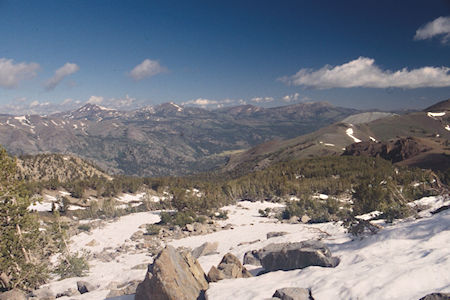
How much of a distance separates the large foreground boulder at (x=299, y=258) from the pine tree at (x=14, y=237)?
16291 mm

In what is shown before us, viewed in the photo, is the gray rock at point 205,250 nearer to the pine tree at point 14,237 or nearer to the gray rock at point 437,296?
the pine tree at point 14,237

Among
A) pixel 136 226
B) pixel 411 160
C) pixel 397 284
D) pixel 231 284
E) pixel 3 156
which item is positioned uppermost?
pixel 3 156

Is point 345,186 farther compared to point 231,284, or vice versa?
point 345,186

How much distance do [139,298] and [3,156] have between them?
581 inches

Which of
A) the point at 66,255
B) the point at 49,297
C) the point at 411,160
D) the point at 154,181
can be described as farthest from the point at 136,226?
the point at 411,160

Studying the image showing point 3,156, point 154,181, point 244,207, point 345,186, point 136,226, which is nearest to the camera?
point 3,156

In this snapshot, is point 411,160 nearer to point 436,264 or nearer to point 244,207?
point 244,207

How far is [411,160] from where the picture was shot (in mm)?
103125

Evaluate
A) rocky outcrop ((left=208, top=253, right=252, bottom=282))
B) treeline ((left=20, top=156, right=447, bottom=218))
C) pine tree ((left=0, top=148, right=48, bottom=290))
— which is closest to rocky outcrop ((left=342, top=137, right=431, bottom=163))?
treeline ((left=20, top=156, right=447, bottom=218))

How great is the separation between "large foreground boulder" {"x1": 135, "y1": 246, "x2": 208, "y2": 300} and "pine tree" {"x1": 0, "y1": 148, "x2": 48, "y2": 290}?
37.0 feet

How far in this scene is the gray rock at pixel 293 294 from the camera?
10.4m

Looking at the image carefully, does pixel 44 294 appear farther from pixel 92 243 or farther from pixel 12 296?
pixel 92 243

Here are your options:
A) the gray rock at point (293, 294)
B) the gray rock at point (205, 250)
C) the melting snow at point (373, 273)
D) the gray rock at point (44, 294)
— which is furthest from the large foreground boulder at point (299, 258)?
the gray rock at point (44, 294)

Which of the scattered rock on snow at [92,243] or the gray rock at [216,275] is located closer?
the gray rock at [216,275]
